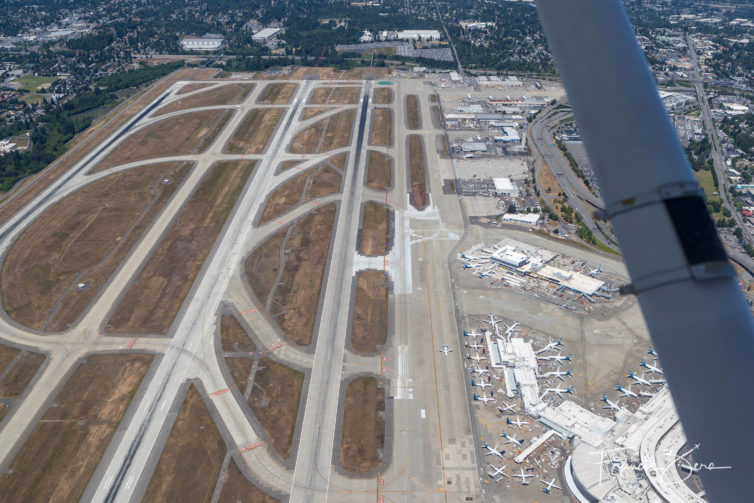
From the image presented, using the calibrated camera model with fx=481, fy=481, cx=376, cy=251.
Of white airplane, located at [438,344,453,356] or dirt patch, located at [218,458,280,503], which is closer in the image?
dirt patch, located at [218,458,280,503]

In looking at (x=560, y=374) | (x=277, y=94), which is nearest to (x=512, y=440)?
(x=560, y=374)

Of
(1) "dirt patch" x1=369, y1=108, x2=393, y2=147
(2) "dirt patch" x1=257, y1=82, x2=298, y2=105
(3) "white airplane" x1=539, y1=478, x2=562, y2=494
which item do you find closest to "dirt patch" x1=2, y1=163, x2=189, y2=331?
(1) "dirt patch" x1=369, y1=108, x2=393, y2=147

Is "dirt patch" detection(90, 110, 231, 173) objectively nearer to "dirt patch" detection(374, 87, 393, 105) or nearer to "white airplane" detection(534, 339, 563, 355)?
"dirt patch" detection(374, 87, 393, 105)

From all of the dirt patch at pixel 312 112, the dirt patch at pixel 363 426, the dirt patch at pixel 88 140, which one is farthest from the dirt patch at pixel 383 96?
the dirt patch at pixel 363 426

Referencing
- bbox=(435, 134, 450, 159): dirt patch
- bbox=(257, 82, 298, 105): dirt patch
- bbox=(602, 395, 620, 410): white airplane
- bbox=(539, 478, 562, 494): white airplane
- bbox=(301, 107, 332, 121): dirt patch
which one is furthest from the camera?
bbox=(257, 82, 298, 105): dirt patch

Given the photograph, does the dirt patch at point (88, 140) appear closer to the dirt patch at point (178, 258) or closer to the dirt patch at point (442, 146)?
the dirt patch at point (178, 258)

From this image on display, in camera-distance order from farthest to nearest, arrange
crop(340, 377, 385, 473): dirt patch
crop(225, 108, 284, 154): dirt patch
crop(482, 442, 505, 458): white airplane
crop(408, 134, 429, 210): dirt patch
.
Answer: crop(225, 108, 284, 154): dirt patch
crop(408, 134, 429, 210): dirt patch
crop(482, 442, 505, 458): white airplane
crop(340, 377, 385, 473): dirt patch

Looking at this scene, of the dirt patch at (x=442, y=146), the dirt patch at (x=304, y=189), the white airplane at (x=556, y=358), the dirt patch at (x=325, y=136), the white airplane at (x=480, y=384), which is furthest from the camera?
the dirt patch at (x=325, y=136)
